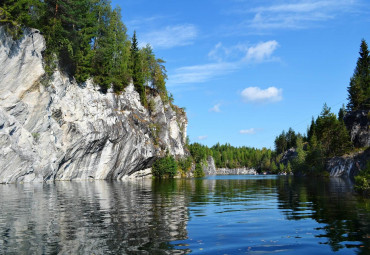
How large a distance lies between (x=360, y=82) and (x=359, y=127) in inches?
759

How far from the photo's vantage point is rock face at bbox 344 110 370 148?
3607 inches

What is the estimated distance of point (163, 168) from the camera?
298 ft

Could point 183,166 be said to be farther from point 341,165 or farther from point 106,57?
point 106,57

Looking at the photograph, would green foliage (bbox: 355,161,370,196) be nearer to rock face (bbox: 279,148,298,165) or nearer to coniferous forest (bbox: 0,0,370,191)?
coniferous forest (bbox: 0,0,370,191)

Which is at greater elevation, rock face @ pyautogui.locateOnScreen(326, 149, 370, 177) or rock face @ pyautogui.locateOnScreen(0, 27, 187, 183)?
rock face @ pyautogui.locateOnScreen(0, 27, 187, 183)

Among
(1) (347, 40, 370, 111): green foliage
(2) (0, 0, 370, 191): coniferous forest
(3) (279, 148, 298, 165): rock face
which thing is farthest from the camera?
(3) (279, 148, 298, 165): rock face

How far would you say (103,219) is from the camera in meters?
14.9

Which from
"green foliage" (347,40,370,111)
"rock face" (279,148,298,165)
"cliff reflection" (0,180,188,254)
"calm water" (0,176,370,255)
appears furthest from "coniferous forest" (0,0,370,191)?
"rock face" (279,148,298,165)

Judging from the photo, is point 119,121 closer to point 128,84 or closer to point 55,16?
point 128,84

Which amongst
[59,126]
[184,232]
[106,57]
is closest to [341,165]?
[106,57]

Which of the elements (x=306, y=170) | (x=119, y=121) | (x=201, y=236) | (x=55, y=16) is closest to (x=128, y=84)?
(x=119, y=121)

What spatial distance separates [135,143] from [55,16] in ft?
107

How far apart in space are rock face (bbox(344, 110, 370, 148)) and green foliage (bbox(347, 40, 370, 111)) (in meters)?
6.73

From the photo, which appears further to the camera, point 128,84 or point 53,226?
point 128,84
